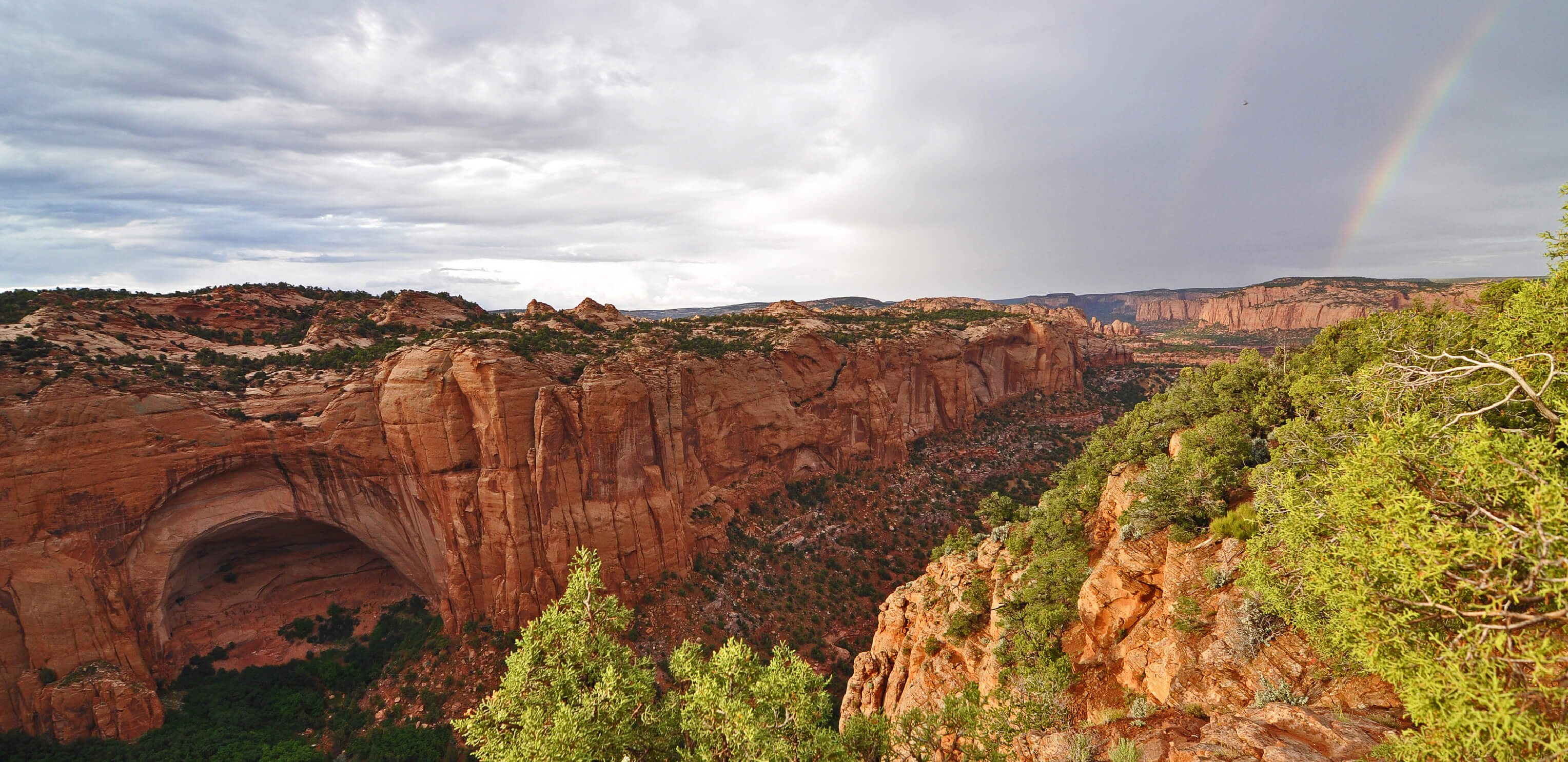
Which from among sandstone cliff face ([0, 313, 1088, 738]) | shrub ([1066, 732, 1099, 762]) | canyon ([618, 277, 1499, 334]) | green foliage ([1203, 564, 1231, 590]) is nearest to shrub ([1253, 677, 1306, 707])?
shrub ([1066, 732, 1099, 762])

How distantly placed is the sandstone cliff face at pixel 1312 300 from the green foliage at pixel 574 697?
131814 mm

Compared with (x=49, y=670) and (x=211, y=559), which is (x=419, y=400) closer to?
(x=211, y=559)

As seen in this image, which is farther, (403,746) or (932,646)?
(403,746)

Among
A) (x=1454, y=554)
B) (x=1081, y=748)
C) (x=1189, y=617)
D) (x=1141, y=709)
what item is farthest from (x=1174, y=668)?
(x=1454, y=554)

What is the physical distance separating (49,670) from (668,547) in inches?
1122

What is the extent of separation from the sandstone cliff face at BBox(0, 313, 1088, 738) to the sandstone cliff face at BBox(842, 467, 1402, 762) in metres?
Answer: 21.7

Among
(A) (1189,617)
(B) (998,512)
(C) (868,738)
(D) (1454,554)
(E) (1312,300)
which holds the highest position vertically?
(E) (1312,300)

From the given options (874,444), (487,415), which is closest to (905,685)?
(487,415)

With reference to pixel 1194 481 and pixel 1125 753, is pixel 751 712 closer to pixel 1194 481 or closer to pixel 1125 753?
pixel 1125 753

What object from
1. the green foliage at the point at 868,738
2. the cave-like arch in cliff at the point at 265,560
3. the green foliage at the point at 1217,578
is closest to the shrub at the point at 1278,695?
the green foliage at the point at 1217,578

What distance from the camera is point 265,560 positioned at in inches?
1237

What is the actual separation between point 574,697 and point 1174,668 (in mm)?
14119

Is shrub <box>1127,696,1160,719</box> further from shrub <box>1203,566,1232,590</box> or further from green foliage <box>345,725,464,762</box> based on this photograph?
green foliage <box>345,725,464,762</box>

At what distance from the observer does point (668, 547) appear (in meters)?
36.6
